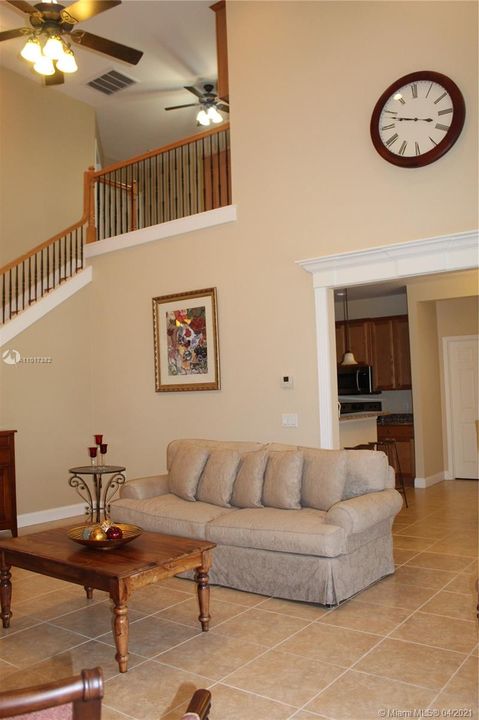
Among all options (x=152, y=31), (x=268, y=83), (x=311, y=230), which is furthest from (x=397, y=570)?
(x=152, y=31)

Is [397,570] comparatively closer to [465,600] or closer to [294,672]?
[465,600]

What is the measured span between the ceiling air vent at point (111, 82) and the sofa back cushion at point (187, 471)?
5468mm

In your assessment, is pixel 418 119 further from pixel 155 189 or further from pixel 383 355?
pixel 383 355

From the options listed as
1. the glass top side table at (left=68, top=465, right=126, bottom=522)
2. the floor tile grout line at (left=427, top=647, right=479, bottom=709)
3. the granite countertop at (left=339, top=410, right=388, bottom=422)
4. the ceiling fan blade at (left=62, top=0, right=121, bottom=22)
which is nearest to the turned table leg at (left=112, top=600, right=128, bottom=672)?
the floor tile grout line at (left=427, top=647, right=479, bottom=709)

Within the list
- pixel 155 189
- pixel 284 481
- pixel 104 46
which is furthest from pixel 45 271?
pixel 284 481

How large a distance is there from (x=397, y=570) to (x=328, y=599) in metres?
1.01

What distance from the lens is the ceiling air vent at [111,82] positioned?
7.93 metres

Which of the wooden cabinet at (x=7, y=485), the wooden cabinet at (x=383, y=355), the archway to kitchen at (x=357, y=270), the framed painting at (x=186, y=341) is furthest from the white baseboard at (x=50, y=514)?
the wooden cabinet at (x=383, y=355)

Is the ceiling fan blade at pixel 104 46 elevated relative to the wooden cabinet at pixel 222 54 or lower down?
lower down

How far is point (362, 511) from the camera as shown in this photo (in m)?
3.91

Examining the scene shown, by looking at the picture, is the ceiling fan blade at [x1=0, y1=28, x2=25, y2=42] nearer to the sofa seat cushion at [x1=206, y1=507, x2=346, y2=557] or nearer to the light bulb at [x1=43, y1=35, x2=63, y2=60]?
the light bulb at [x1=43, y1=35, x2=63, y2=60]

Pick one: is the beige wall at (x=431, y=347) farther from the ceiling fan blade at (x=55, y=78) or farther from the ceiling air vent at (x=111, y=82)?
the ceiling fan blade at (x=55, y=78)

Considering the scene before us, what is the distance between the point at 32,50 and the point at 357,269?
10.7 ft

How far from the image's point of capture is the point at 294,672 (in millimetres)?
2930
